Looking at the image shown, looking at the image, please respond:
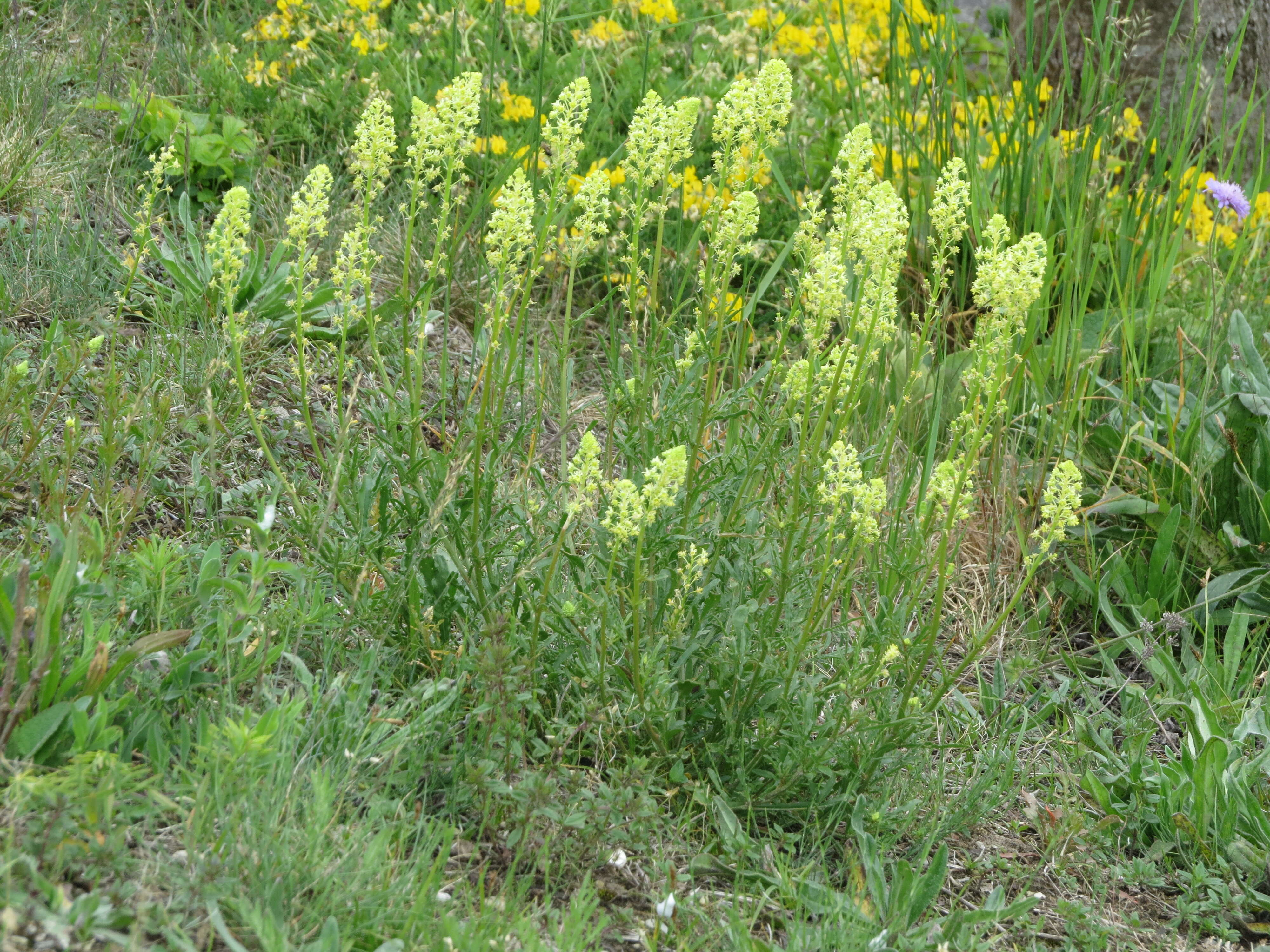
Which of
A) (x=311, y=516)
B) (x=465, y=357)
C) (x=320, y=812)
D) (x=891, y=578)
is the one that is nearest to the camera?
(x=320, y=812)

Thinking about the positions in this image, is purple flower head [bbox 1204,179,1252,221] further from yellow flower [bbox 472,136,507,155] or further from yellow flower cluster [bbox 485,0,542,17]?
yellow flower cluster [bbox 485,0,542,17]

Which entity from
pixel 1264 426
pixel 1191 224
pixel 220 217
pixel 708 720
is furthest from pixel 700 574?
pixel 1191 224

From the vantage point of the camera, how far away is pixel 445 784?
2.04 meters

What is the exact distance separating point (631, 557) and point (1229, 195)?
242 cm

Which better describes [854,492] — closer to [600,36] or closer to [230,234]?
[230,234]

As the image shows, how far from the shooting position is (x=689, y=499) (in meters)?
2.12

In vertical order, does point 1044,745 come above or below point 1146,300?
below

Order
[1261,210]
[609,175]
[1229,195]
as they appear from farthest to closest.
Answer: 1. [1261,210]
2. [609,175]
3. [1229,195]

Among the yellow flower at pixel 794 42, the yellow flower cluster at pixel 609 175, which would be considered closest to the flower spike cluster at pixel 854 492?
the yellow flower cluster at pixel 609 175

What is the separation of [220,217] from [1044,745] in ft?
7.05

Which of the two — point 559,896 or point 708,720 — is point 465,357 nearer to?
point 708,720

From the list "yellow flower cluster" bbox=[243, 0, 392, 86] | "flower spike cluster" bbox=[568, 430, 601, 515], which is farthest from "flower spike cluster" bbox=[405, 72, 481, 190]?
"yellow flower cluster" bbox=[243, 0, 392, 86]

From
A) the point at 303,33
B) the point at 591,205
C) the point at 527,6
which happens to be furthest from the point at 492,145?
the point at 591,205

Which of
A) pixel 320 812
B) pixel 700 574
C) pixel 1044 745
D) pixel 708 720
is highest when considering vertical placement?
pixel 700 574
